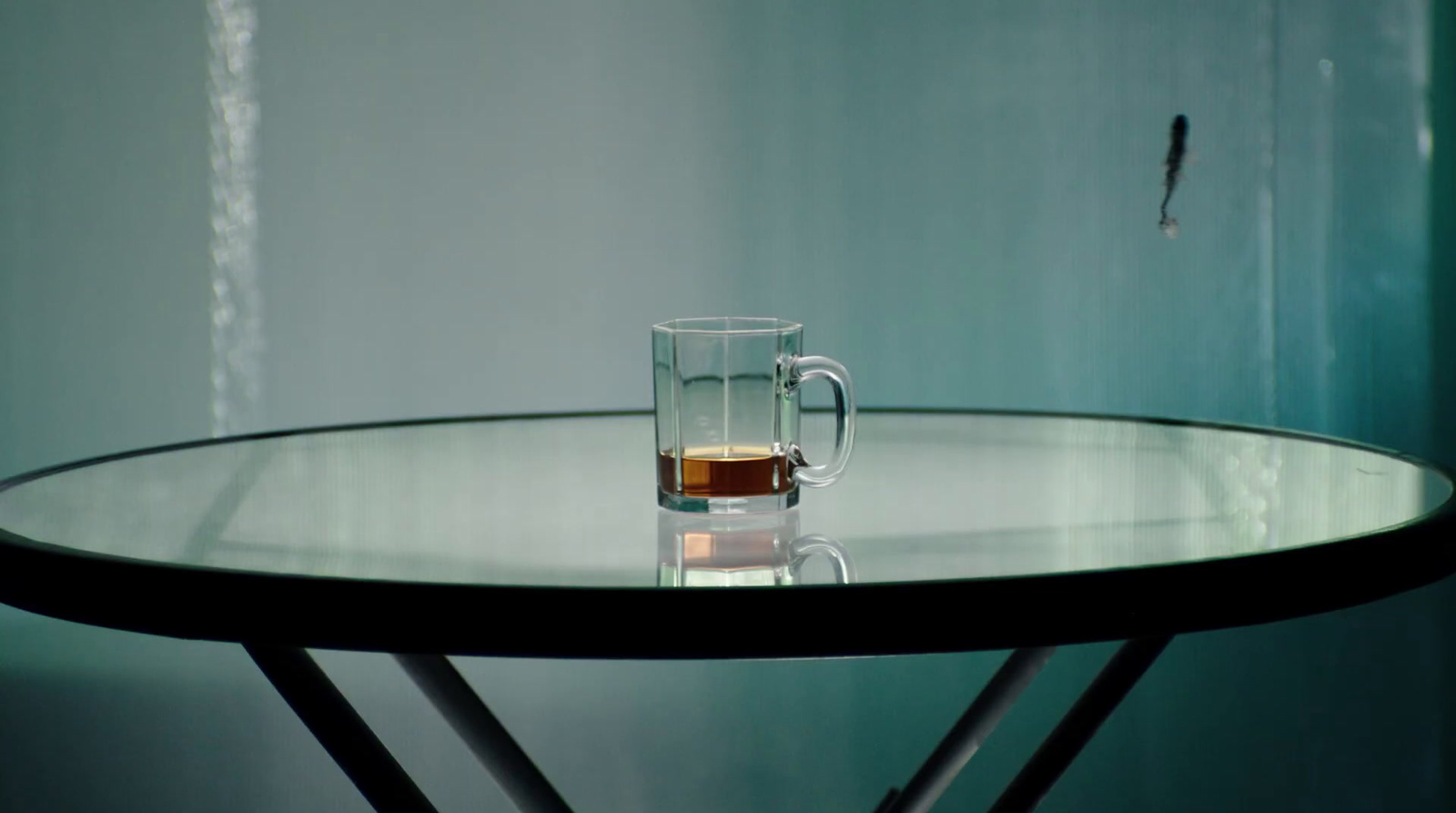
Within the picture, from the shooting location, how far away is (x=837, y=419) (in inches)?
34.4

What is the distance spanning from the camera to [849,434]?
2.91 feet

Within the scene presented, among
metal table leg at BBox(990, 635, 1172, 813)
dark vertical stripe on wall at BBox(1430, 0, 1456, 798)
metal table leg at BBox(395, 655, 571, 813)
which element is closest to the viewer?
metal table leg at BBox(990, 635, 1172, 813)

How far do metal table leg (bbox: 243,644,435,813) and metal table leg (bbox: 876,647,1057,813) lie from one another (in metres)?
0.40

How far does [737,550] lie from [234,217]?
1690 millimetres

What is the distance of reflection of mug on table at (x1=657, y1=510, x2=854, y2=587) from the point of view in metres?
0.65

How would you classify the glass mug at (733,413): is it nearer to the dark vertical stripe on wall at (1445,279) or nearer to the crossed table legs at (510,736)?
the crossed table legs at (510,736)

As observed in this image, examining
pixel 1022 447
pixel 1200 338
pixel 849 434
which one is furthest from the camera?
pixel 1200 338

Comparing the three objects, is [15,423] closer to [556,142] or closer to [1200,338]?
[556,142]

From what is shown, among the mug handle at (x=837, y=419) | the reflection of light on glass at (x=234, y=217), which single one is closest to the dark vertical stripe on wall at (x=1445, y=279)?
the mug handle at (x=837, y=419)

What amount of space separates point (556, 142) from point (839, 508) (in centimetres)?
146

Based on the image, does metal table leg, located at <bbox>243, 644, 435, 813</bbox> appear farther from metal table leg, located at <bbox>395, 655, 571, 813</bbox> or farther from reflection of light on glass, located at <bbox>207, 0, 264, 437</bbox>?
reflection of light on glass, located at <bbox>207, 0, 264, 437</bbox>

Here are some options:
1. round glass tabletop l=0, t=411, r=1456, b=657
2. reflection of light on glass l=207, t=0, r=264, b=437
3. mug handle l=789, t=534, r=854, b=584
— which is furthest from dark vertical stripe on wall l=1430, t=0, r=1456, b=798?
reflection of light on glass l=207, t=0, r=264, b=437

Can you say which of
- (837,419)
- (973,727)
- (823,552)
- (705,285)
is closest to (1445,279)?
(705,285)

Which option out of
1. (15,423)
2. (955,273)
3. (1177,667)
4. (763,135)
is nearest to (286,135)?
(15,423)
